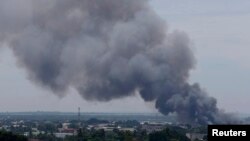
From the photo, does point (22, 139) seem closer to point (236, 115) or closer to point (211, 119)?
point (211, 119)

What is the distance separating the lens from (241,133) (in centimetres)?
1377

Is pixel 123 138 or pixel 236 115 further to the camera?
pixel 236 115

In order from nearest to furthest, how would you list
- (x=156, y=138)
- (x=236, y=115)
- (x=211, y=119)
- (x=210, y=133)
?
1. (x=210, y=133)
2. (x=156, y=138)
3. (x=211, y=119)
4. (x=236, y=115)

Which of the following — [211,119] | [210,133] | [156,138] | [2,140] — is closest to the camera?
[210,133]

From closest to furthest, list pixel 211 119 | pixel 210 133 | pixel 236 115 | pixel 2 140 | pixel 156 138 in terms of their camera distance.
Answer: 1. pixel 210 133
2. pixel 2 140
3. pixel 156 138
4. pixel 211 119
5. pixel 236 115

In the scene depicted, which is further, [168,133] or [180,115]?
[180,115]

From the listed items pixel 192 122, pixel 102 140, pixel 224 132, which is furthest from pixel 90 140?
pixel 224 132

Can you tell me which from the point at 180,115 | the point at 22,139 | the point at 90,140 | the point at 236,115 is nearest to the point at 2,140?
the point at 22,139

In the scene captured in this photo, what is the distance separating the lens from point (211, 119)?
220 ft

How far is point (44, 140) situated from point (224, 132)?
184 ft

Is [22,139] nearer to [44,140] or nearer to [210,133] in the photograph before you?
[44,140]

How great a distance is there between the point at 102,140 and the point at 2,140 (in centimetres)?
1555

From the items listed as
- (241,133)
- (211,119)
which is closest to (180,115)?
(211,119)

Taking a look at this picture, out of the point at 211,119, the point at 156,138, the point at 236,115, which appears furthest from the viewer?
the point at 236,115
